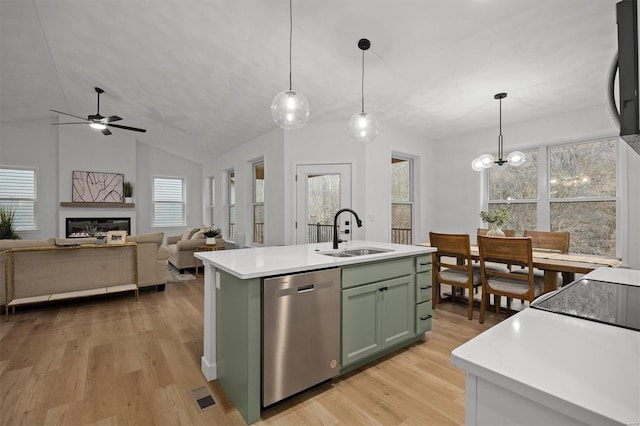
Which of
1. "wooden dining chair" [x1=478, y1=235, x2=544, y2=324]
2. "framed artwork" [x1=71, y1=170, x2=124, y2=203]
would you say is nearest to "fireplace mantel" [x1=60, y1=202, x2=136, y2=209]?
"framed artwork" [x1=71, y1=170, x2=124, y2=203]

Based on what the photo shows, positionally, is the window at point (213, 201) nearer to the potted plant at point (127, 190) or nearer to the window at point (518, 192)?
the potted plant at point (127, 190)

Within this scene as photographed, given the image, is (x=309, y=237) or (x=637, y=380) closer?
(x=637, y=380)

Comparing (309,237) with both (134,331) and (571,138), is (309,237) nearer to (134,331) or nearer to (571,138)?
(134,331)

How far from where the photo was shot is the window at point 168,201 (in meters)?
8.05

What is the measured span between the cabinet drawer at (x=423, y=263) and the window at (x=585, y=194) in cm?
A: 286

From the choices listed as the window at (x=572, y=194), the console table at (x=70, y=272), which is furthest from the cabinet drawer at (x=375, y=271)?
the console table at (x=70, y=272)

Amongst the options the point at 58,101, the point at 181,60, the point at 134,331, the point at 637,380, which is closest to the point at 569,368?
the point at 637,380

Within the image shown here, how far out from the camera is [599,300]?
1.02m

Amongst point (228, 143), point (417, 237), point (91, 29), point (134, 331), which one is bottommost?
point (134, 331)

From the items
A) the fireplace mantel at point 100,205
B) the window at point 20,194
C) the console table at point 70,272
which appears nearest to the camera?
the console table at point 70,272

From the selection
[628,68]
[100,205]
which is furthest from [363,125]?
[100,205]

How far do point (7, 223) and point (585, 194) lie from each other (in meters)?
10.2

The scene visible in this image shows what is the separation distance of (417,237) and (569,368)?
4945 millimetres

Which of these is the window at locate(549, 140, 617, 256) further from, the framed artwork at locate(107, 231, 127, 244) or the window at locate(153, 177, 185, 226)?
the window at locate(153, 177, 185, 226)
